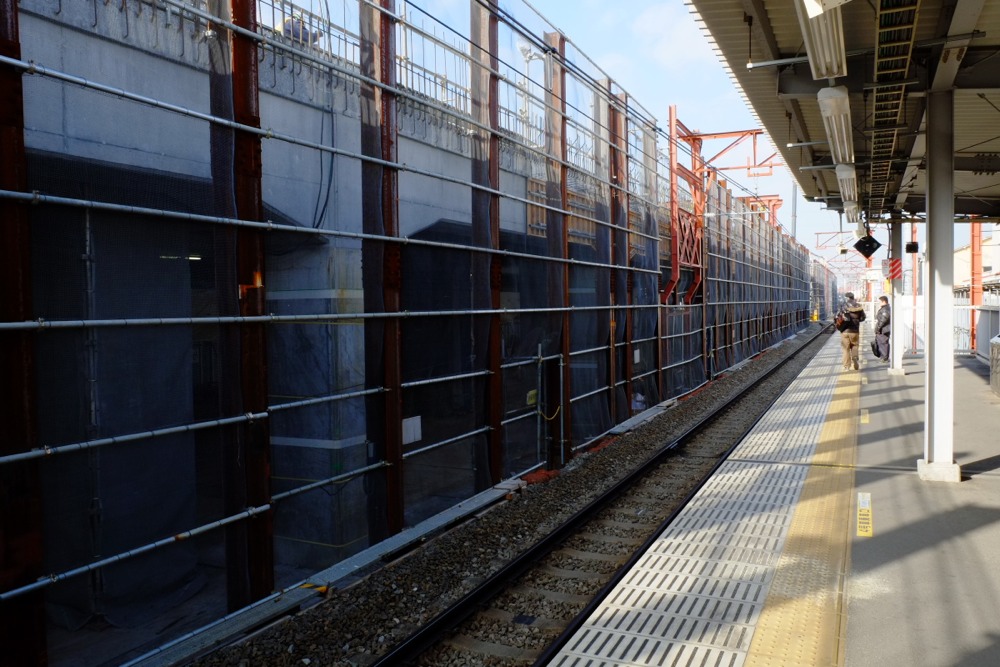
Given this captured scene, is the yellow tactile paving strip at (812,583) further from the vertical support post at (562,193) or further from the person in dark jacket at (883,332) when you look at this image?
the person in dark jacket at (883,332)

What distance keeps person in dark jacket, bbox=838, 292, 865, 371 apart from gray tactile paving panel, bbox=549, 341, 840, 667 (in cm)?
1098

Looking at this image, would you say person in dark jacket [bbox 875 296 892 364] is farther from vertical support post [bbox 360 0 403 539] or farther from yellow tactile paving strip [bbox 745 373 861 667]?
vertical support post [bbox 360 0 403 539]

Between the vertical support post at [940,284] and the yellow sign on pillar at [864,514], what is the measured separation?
1.18 m

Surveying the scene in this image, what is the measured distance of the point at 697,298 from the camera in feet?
63.7

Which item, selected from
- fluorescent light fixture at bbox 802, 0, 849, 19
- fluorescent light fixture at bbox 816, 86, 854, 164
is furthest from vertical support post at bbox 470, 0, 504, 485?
fluorescent light fixture at bbox 802, 0, 849, 19

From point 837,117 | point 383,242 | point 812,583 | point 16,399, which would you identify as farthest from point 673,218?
point 16,399

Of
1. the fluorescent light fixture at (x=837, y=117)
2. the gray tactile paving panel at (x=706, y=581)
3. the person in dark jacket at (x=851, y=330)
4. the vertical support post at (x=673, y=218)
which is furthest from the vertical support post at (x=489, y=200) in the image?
the person in dark jacket at (x=851, y=330)

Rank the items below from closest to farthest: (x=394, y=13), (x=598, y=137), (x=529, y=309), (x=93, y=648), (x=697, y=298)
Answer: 1. (x=93, y=648)
2. (x=394, y=13)
3. (x=529, y=309)
4. (x=598, y=137)
5. (x=697, y=298)

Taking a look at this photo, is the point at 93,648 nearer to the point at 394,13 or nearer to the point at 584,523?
the point at 584,523

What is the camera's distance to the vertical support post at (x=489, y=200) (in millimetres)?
8398

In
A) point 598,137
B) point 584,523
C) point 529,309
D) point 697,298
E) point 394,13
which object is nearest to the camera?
point 394,13

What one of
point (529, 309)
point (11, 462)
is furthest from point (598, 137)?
point (11, 462)

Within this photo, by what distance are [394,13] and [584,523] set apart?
216 inches

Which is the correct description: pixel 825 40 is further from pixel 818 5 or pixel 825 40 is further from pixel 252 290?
pixel 252 290
